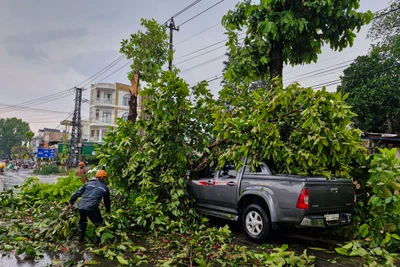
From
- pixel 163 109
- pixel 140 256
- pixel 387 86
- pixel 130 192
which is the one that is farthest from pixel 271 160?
pixel 387 86

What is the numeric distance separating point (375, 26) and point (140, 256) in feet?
61.5

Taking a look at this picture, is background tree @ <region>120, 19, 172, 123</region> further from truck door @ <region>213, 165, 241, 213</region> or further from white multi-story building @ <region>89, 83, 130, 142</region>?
white multi-story building @ <region>89, 83, 130, 142</region>

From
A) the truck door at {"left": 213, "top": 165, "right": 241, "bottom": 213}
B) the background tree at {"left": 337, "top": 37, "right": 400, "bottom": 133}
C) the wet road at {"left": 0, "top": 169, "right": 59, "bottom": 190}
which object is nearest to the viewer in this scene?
the truck door at {"left": 213, "top": 165, "right": 241, "bottom": 213}

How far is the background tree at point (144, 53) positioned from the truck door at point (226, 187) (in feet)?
20.5

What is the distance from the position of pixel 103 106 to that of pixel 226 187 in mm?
45459

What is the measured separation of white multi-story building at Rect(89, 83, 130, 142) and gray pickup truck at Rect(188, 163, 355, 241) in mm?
44742

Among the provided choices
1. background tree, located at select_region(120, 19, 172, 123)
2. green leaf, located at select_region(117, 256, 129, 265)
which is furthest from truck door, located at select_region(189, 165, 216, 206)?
background tree, located at select_region(120, 19, 172, 123)

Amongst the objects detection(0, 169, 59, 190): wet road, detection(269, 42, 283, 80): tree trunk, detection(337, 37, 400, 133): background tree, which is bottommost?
detection(0, 169, 59, 190): wet road

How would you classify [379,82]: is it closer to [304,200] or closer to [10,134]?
[304,200]

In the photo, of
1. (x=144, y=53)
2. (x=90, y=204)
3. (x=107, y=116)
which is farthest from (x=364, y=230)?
(x=107, y=116)

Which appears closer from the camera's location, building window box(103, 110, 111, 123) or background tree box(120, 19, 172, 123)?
background tree box(120, 19, 172, 123)

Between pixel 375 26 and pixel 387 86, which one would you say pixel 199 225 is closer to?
pixel 387 86

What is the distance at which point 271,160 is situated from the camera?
20.3 ft

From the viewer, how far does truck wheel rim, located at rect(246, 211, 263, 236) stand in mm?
5713
